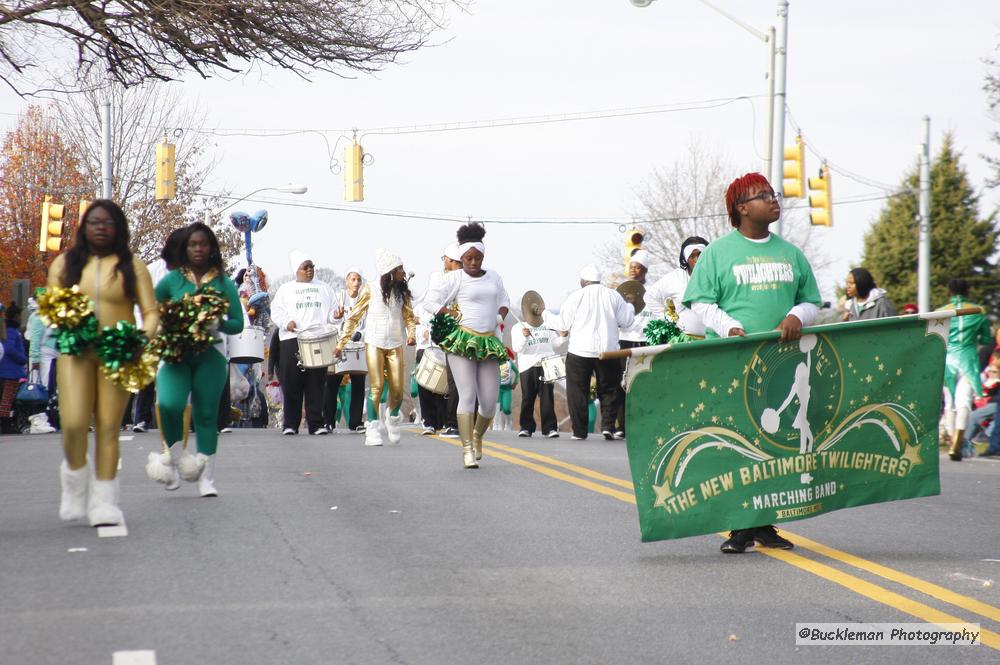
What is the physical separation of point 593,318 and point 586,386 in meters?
1.06

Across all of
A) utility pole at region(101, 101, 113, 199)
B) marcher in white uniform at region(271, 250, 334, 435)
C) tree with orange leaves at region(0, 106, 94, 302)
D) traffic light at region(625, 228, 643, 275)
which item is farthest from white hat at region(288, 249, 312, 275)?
tree with orange leaves at region(0, 106, 94, 302)

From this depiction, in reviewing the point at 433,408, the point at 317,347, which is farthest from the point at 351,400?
the point at 317,347

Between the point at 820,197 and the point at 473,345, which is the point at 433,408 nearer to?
the point at 473,345

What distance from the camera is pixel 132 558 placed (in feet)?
25.3

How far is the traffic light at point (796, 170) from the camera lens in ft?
87.5

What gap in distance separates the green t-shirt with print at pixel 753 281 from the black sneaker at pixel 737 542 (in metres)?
1.08

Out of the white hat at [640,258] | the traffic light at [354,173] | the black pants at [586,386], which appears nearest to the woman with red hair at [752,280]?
the black pants at [586,386]

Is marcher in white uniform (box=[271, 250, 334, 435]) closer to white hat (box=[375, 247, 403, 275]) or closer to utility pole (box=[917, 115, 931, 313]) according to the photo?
white hat (box=[375, 247, 403, 275])

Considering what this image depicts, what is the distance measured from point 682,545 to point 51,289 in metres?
3.93

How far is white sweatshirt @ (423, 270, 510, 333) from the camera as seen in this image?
13281mm

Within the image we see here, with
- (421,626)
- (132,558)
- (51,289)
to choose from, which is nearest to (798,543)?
(421,626)

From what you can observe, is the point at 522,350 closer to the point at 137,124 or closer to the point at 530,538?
the point at 530,538

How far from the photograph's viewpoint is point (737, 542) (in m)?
7.95

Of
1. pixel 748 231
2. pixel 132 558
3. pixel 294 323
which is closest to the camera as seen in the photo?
pixel 132 558
